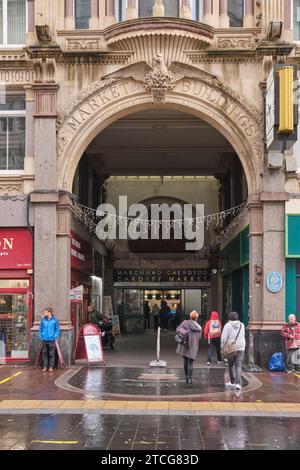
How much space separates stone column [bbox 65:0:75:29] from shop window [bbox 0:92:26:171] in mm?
2309

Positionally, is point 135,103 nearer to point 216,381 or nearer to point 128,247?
point 216,381

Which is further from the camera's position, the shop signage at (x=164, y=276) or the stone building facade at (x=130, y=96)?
the shop signage at (x=164, y=276)

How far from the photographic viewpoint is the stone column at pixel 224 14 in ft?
62.6

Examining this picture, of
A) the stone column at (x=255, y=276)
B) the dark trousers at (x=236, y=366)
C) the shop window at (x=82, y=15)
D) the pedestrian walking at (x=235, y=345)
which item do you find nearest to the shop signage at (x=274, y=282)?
the stone column at (x=255, y=276)

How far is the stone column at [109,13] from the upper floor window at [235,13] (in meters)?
3.26

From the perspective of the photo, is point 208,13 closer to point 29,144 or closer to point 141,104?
point 141,104

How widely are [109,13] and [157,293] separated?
19153 millimetres

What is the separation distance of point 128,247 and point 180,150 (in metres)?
8.70

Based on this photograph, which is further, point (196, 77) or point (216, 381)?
point (196, 77)

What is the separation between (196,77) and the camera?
18.8m

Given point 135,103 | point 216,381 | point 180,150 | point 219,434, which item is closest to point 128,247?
point 180,150

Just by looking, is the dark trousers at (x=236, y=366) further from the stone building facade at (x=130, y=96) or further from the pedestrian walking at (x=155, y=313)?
the pedestrian walking at (x=155, y=313)

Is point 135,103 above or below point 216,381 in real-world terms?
above

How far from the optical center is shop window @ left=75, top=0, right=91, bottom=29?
64.3ft
